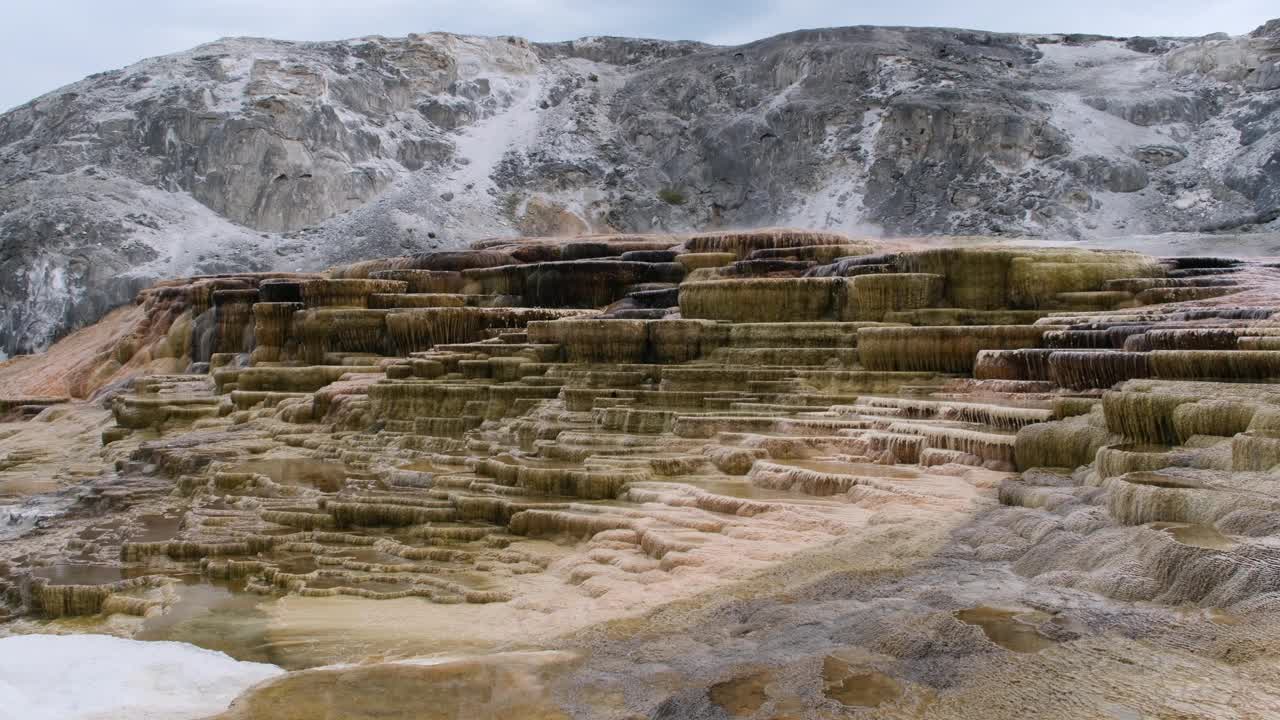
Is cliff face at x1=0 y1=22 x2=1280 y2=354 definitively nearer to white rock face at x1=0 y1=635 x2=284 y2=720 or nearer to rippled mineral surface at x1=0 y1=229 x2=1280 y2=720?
rippled mineral surface at x1=0 y1=229 x2=1280 y2=720

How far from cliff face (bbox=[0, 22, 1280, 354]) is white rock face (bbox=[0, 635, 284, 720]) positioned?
32.5m

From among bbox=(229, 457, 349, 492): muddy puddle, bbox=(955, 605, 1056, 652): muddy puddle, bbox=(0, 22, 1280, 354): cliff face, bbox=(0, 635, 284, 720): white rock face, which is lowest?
bbox=(229, 457, 349, 492): muddy puddle

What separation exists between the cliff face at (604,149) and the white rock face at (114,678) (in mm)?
A: 32505

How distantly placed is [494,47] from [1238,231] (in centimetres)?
3385

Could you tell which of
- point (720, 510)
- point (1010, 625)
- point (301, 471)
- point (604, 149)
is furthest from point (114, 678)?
point (604, 149)

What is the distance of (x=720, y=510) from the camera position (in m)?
9.28

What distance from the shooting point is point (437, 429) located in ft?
48.4

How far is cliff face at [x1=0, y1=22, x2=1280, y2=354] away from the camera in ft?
122

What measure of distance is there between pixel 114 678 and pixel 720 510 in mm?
5026

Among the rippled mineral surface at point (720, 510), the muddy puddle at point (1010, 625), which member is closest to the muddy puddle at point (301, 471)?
the rippled mineral surface at point (720, 510)

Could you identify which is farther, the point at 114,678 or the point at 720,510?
the point at 720,510

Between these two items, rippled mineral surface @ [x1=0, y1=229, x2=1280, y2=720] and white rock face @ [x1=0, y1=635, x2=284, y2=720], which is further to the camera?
rippled mineral surface @ [x1=0, y1=229, x2=1280, y2=720]

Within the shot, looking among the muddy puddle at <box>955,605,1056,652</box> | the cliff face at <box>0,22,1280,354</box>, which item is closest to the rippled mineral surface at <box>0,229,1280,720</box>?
the muddy puddle at <box>955,605,1056,652</box>

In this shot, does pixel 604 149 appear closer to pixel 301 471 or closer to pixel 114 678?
pixel 301 471
